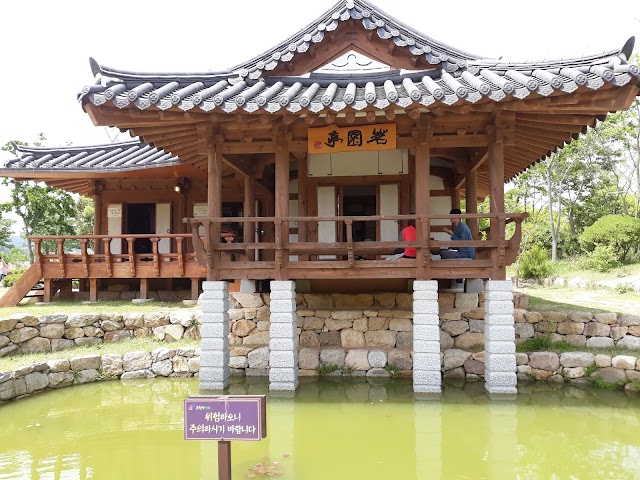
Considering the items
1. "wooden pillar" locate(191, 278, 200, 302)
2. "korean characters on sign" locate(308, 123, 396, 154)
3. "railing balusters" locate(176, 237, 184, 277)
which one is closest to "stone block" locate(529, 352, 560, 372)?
"korean characters on sign" locate(308, 123, 396, 154)

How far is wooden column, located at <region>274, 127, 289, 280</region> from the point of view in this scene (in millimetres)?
8109

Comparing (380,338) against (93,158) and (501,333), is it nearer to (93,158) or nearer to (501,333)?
(501,333)

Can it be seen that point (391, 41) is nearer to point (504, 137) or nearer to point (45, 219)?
point (504, 137)

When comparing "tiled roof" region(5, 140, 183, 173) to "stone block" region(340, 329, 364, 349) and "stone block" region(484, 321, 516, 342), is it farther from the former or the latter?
"stone block" region(484, 321, 516, 342)

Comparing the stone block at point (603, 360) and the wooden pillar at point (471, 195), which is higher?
the wooden pillar at point (471, 195)

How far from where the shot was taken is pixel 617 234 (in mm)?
19766

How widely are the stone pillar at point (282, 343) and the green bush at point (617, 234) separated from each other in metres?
17.7

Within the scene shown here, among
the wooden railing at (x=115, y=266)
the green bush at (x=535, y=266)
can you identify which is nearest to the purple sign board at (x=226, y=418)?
the wooden railing at (x=115, y=266)

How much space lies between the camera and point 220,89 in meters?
8.05

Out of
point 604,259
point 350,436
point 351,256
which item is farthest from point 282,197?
point 604,259

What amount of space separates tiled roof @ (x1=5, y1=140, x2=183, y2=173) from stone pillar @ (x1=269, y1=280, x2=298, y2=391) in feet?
21.3

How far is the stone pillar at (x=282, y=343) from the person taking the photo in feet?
26.4

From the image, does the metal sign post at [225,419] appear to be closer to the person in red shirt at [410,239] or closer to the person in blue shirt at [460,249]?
the person in red shirt at [410,239]

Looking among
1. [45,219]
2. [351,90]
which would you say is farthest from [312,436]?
[45,219]
